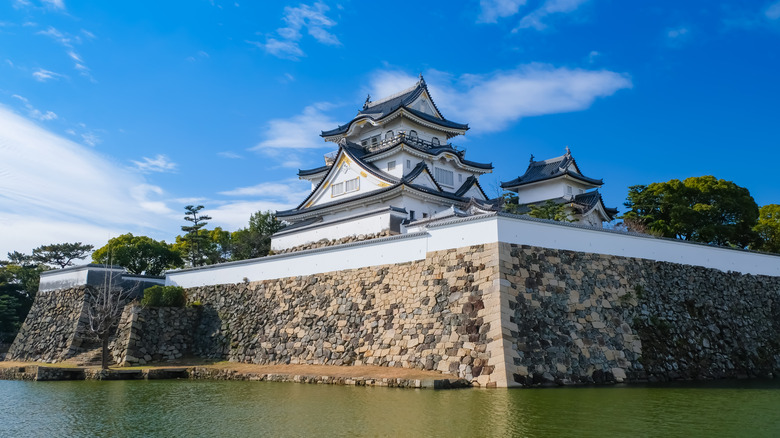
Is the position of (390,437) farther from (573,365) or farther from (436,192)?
(436,192)

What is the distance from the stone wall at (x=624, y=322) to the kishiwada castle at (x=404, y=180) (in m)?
7.56

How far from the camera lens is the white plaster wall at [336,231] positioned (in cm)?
2267

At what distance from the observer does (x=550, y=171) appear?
29000mm

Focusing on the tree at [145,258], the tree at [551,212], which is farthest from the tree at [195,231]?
the tree at [551,212]

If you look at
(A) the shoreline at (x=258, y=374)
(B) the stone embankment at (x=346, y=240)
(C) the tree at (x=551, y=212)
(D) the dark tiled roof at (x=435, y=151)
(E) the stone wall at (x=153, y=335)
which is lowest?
(A) the shoreline at (x=258, y=374)

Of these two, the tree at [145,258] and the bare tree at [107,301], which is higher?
the tree at [145,258]

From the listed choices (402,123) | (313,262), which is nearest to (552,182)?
(402,123)

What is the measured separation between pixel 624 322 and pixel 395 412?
7598 millimetres

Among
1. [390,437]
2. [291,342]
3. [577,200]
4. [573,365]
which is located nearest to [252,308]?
[291,342]

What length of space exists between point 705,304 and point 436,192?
1114cm

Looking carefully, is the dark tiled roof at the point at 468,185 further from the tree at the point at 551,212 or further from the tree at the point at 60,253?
the tree at the point at 60,253

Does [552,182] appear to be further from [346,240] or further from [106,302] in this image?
[106,302]

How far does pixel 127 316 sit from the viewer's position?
19875 mm

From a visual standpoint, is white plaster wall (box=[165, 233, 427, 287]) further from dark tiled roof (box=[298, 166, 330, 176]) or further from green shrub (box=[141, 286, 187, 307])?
dark tiled roof (box=[298, 166, 330, 176])
